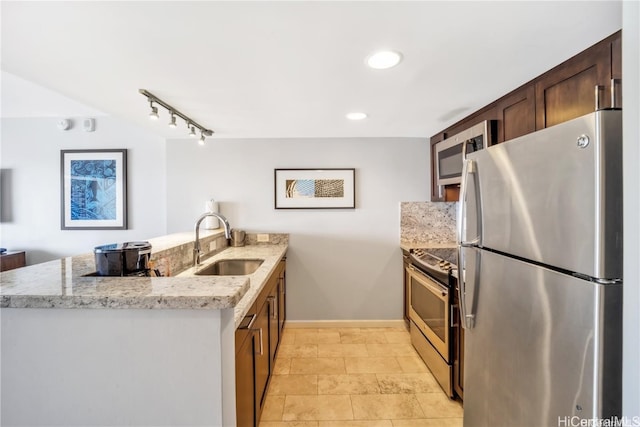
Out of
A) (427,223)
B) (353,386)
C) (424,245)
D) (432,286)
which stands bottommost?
(353,386)

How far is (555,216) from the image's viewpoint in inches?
36.5

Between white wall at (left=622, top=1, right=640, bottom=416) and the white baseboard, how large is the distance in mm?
2477

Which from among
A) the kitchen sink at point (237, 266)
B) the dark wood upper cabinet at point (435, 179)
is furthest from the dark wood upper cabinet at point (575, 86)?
the kitchen sink at point (237, 266)

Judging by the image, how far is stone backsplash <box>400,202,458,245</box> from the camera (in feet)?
10.2

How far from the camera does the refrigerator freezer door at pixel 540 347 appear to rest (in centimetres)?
81

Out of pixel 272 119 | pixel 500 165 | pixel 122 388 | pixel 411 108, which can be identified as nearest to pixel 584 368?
pixel 500 165

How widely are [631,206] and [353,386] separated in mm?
2039

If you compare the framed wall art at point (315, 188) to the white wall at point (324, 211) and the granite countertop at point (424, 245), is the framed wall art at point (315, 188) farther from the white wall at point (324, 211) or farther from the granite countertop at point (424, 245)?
the granite countertop at point (424, 245)

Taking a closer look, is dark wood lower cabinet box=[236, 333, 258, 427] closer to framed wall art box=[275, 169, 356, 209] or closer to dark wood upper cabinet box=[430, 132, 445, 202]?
framed wall art box=[275, 169, 356, 209]

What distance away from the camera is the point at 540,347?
0.99 metres

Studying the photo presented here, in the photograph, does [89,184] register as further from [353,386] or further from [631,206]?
[631,206]

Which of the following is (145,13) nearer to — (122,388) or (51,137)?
(122,388)

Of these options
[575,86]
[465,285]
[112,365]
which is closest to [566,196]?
[465,285]

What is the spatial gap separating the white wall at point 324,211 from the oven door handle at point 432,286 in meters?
0.66
